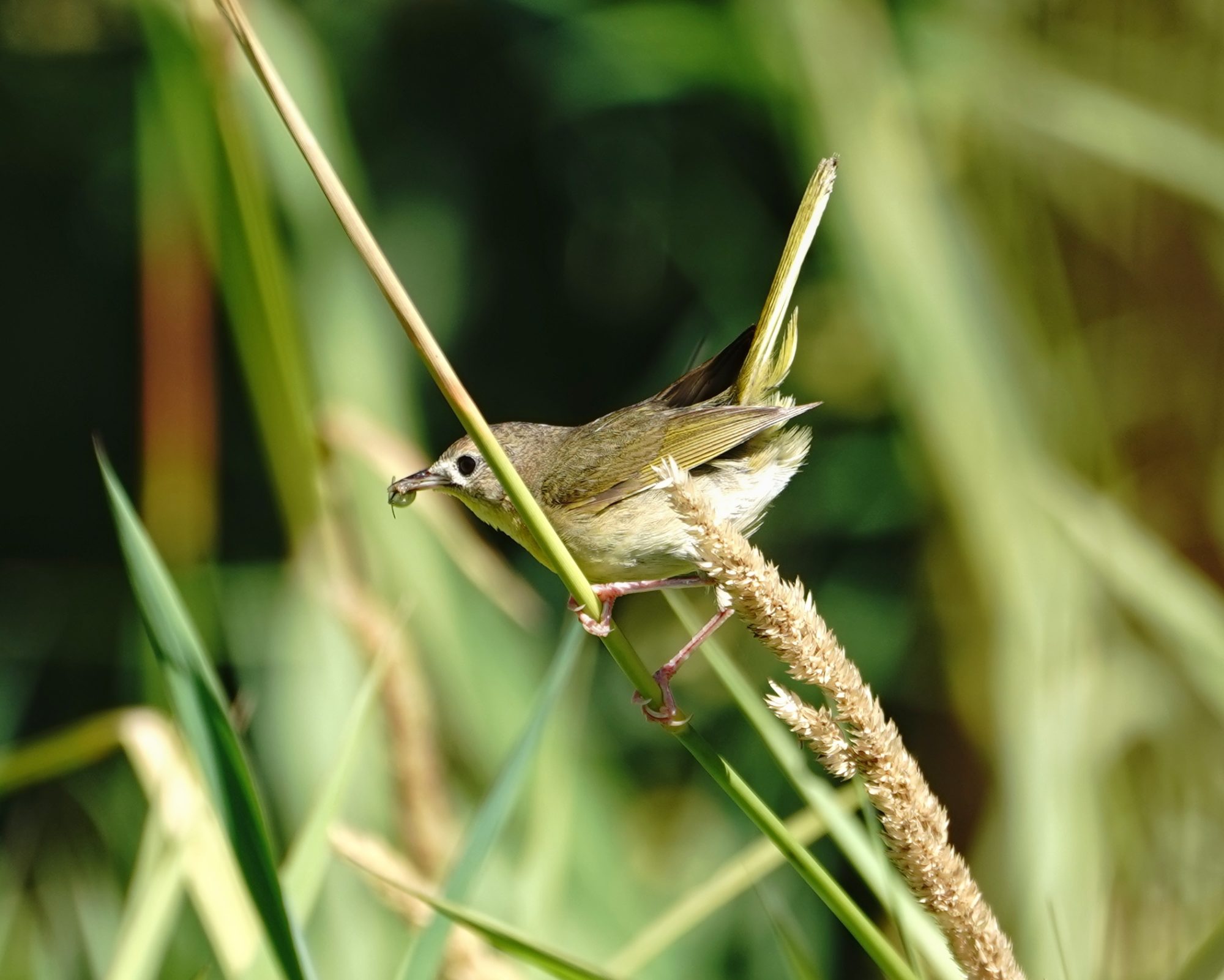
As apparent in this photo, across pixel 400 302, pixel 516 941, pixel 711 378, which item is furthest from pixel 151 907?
pixel 711 378

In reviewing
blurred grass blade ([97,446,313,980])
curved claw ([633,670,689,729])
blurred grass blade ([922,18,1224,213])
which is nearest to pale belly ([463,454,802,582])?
curved claw ([633,670,689,729])

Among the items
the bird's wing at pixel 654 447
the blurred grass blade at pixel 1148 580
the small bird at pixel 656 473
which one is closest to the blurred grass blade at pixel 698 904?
the small bird at pixel 656 473

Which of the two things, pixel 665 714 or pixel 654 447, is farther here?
pixel 654 447

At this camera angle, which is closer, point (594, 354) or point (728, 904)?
point (728, 904)

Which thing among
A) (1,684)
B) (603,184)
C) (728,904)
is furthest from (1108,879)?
(1,684)

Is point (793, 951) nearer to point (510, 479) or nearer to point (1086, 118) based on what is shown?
point (510, 479)

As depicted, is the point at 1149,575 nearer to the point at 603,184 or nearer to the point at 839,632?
the point at 839,632
